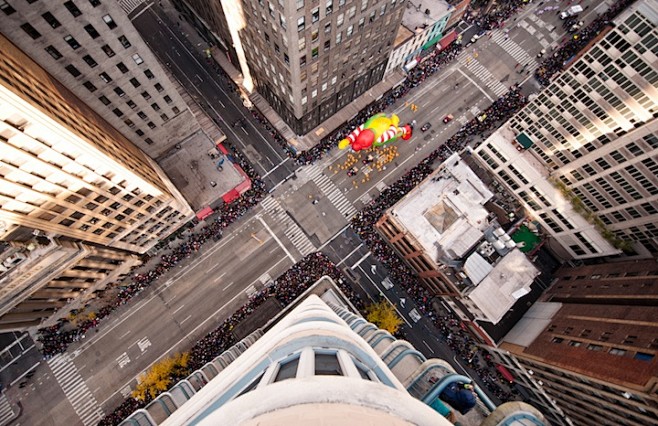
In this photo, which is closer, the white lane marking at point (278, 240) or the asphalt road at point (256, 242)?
the asphalt road at point (256, 242)

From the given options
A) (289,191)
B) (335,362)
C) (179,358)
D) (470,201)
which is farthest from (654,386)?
(179,358)

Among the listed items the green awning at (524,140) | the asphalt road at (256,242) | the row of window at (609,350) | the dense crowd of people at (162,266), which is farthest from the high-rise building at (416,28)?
the row of window at (609,350)

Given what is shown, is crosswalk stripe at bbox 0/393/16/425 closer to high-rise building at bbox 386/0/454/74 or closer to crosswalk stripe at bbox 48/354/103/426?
crosswalk stripe at bbox 48/354/103/426

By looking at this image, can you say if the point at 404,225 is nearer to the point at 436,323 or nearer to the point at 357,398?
the point at 436,323

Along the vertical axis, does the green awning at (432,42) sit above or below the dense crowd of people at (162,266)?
above

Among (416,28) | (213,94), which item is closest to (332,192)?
(213,94)

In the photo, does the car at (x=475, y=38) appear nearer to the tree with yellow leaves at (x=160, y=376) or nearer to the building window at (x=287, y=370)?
the building window at (x=287, y=370)

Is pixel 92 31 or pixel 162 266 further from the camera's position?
pixel 162 266

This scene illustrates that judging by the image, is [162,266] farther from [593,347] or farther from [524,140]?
[593,347]
